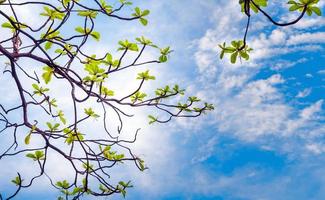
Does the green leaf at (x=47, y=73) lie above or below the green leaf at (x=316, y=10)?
above

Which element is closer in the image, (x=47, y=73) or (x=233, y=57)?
(x=233, y=57)

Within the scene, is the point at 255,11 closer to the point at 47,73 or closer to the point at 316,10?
the point at 316,10

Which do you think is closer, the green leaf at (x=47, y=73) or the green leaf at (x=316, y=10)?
the green leaf at (x=316, y=10)

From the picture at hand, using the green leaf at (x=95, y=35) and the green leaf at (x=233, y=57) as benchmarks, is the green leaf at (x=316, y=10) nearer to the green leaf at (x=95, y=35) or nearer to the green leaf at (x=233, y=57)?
the green leaf at (x=233, y=57)

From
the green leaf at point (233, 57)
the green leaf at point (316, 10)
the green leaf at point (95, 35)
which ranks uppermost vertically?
the green leaf at point (95, 35)

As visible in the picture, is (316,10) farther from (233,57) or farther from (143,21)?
(143,21)

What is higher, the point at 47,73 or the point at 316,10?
the point at 47,73

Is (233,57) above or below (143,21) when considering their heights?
below

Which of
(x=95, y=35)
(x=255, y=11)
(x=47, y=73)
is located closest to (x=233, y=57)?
(x=255, y=11)

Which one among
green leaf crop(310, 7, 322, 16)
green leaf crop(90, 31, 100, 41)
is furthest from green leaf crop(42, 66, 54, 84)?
green leaf crop(310, 7, 322, 16)

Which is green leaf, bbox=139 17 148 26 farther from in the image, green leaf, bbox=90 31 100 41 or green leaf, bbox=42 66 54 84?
green leaf, bbox=42 66 54 84

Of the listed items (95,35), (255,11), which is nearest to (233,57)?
(255,11)

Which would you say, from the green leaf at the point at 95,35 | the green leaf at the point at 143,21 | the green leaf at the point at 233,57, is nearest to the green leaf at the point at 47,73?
the green leaf at the point at 95,35

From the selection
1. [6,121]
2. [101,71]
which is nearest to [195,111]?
[101,71]
